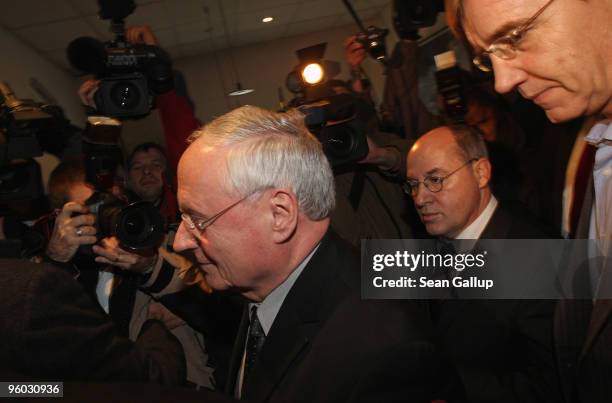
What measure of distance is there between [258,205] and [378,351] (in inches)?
16.8

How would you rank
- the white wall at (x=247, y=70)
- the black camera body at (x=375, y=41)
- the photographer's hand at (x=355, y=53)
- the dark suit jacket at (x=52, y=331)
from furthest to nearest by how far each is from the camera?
the white wall at (x=247, y=70) < the photographer's hand at (x=355, y=53) < the black camera body at (x=375, y=41) < the dark suit jacket at (x=52, y=331)

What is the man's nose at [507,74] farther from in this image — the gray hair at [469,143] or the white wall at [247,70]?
the white wall at [247,70]

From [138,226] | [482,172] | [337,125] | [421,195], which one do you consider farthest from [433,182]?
[138,226]

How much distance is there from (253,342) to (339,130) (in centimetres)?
78

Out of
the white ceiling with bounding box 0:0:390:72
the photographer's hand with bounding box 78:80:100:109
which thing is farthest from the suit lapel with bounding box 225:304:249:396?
the white ceiling with bounding box 0:0:390:72

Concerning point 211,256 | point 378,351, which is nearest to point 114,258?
point 211,256

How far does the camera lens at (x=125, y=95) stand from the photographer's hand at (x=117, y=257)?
481 millimetres

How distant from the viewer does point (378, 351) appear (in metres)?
0.98

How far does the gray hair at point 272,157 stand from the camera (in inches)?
45.8

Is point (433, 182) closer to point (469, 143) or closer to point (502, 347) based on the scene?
point (469, 143)

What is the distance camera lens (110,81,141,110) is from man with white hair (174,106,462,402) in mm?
595

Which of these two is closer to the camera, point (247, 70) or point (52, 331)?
point (52, 331)

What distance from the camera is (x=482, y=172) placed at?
190 cm

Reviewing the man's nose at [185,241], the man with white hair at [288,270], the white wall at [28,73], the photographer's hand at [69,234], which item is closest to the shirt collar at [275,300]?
the man with white hair at [288,270]
